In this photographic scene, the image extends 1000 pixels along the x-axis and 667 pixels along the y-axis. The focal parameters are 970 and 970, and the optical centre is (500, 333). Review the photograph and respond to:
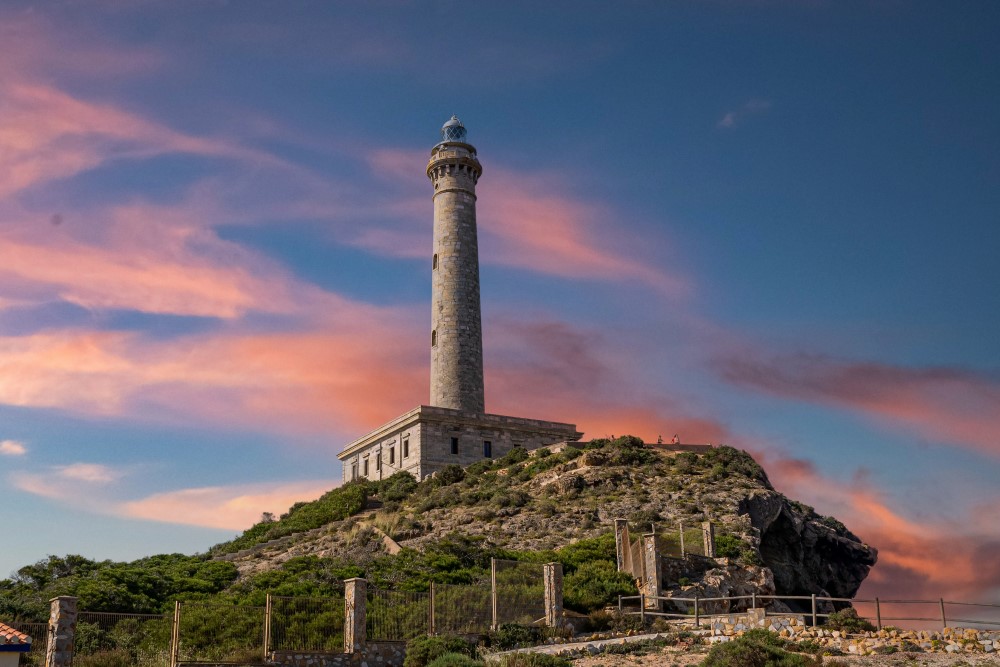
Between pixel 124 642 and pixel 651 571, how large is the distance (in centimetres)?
1761

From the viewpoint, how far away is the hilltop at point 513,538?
33250mm

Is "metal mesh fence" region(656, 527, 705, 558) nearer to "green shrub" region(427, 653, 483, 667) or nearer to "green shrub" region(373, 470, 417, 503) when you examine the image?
"green shrub" region(427, 653, 483, 667)

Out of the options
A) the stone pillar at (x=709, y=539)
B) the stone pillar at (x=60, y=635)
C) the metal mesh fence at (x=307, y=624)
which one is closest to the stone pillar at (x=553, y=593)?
the metal mesh fence at (x=307, y=624)

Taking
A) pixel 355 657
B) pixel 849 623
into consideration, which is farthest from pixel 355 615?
pixel 849 623

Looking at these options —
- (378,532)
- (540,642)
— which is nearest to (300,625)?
(540,642)

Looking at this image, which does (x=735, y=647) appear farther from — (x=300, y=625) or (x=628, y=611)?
(x=300, y=625)

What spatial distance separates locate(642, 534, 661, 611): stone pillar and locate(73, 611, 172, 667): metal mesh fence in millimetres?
16099

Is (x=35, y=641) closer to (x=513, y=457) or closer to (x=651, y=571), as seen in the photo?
(x=651, y=571)

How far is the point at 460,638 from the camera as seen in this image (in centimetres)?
2730

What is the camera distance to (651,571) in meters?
33.9

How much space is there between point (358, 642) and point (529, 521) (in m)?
20.7

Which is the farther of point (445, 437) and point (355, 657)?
point (445, 437)

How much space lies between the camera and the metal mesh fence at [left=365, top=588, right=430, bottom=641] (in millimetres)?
26781

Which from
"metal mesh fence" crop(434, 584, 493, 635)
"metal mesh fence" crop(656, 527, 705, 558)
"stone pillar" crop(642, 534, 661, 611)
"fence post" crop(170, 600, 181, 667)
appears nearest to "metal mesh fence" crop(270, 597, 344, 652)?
"fence post" crop(170, 600, 181, 667)
